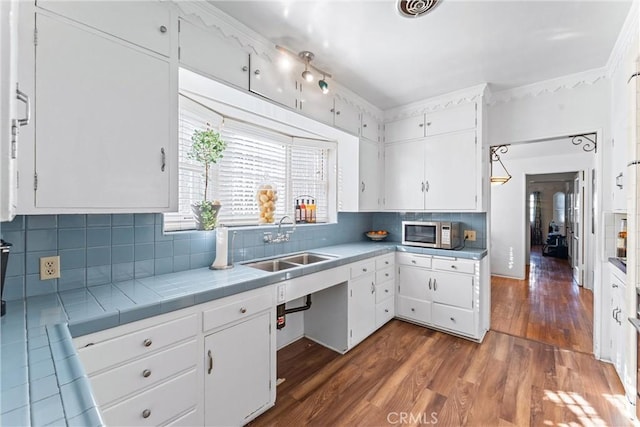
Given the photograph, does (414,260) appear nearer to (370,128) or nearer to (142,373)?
(370,128)

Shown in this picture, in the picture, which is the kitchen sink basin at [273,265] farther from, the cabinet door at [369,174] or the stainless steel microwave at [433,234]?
the stainless steel microwave at [433,234]

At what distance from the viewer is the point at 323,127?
2.77 metres

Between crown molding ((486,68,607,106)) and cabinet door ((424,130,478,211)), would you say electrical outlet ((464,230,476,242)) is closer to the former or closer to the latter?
cabinet door ((424,130,478,211))

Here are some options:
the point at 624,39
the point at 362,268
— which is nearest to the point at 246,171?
the point at 362,268

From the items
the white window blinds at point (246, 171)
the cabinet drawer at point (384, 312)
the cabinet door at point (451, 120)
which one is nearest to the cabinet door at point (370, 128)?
the white window blinds at point (246, 171)

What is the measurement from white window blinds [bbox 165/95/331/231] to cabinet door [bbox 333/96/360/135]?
45cm

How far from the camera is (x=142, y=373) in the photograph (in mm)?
1262

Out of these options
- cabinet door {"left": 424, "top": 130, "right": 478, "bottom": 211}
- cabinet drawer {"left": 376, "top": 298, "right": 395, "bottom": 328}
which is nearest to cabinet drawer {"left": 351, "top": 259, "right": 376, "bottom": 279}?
cabinet drawer {"left": 376, "top": 298, "right": 395, "bottom": 328}

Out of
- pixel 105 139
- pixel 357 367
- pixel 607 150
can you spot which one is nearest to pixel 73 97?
pixel 105 139

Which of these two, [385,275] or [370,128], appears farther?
[370,128]

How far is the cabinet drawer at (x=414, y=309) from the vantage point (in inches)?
122

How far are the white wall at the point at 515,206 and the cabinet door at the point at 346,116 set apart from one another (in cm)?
373

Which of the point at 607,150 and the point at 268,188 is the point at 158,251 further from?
the point at 607,150

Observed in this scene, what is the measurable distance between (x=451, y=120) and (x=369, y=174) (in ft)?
3.47
